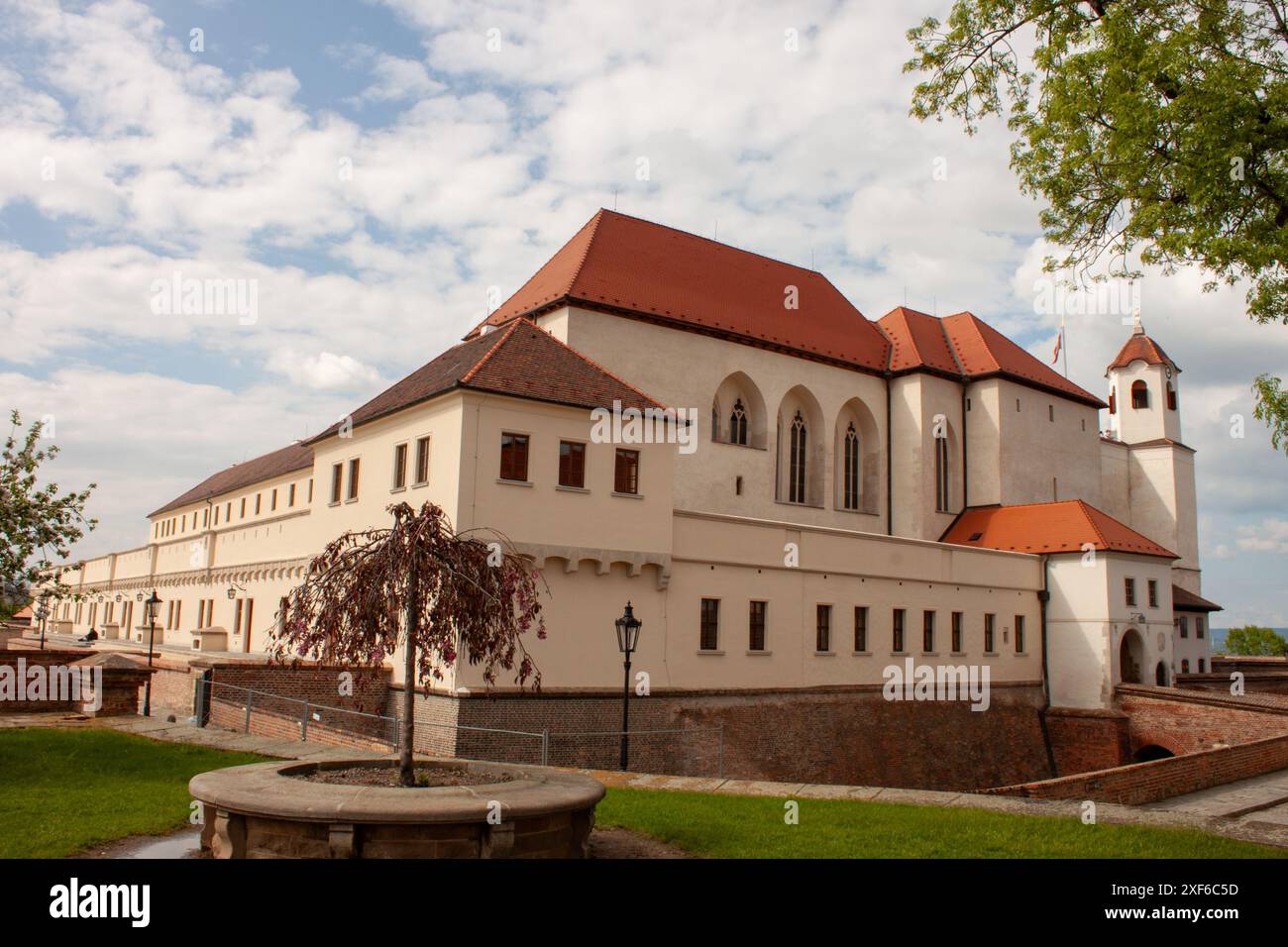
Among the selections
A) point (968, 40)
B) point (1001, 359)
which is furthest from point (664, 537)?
point (1001, 359)

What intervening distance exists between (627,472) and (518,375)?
3.44 m

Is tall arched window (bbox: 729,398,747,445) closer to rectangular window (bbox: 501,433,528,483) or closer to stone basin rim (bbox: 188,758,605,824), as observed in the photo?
rectangular window (bbox: 501,433,528,483)

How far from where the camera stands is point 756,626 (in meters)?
26.3

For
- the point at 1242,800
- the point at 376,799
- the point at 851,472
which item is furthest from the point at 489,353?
the point at 851,472

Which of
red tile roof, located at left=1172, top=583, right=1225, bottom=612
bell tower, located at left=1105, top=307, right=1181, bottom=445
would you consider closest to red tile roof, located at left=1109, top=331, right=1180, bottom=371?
bell tower, located at left=1105, top=307, right=1181, bottom=445

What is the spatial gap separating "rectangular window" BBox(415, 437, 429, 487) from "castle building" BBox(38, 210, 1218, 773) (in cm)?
7

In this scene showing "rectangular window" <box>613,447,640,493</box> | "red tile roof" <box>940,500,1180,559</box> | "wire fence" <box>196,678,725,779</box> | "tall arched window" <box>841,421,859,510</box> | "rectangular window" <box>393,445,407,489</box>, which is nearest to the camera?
"wire fence" <box>196,678,725,779</box>

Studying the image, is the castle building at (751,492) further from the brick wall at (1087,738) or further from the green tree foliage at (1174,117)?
the green tree foliage at (1174,117)

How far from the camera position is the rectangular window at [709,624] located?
24969 millimetres

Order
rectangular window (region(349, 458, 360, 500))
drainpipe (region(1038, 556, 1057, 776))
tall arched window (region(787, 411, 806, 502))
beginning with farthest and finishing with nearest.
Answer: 1. tall arched window (region(787, 411, 806, 502))
2. drainpipe (region(1038, 556, 1057, 776))
3. rectangular window (region(349, 458, 360, 500))

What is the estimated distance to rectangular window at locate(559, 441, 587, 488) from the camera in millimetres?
22531

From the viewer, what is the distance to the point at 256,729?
1900 cm

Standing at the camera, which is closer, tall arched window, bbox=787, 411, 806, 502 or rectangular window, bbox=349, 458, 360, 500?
rectangular window, bbox=349, 458, 360, 500
